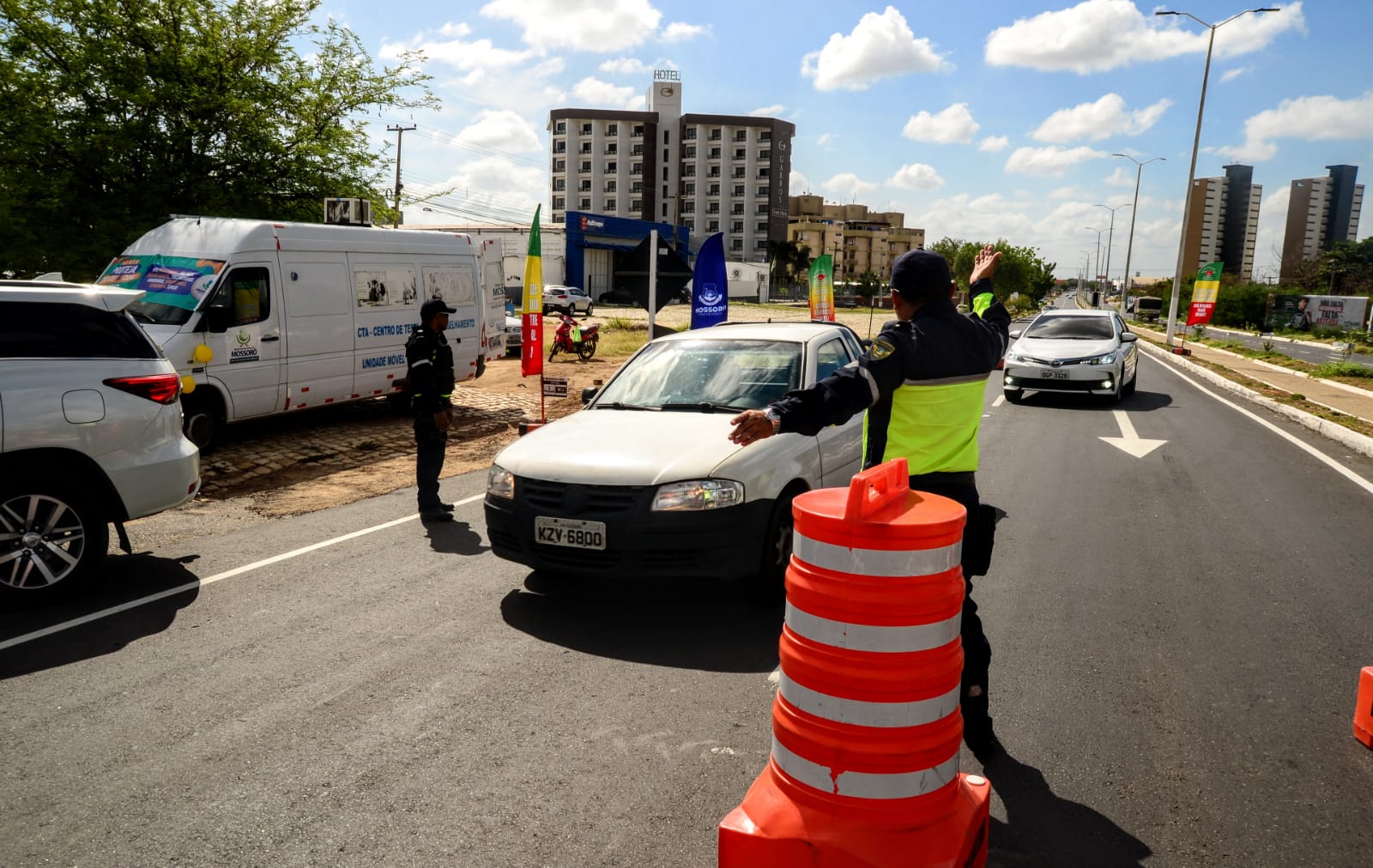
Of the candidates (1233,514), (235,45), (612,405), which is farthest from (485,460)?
(235,45)

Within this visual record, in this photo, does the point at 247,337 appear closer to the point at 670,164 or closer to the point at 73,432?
the point at 73,432

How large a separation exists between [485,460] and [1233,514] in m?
7.39

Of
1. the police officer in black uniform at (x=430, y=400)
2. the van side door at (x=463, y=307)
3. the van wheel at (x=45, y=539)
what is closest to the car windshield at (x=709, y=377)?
the police officer in black uniform at (x=430, y=400)

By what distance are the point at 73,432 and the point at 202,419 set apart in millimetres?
4857

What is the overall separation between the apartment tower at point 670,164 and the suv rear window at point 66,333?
4023 inches

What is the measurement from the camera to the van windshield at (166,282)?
10.1 m

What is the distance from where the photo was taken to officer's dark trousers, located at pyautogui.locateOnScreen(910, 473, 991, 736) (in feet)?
11.3

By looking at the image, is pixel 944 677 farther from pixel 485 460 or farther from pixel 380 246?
pixel 380 246

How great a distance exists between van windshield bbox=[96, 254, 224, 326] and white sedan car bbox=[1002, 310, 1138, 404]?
37.3 ft

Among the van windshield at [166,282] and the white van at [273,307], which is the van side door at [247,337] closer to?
the white van at [273,307]

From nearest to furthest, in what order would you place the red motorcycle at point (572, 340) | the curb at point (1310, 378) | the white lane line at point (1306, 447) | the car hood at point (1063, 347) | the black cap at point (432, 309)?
the black cap at point (432, 309) → the white lane line at point (1306, 447) → the car hood at point (1063, 347) → the curb at point (1310, 378) → the red motorcycle at point (572, 340)

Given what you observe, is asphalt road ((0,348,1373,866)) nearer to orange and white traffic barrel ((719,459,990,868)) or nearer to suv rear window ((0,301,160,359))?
orange and white traffic barrel ((719,459,990,868))

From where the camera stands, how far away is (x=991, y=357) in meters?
3.54

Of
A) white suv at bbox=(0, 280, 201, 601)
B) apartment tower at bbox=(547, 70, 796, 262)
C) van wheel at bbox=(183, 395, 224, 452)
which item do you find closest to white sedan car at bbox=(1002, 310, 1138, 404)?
van wheel at bbox=(183, 395, 224, 452)
